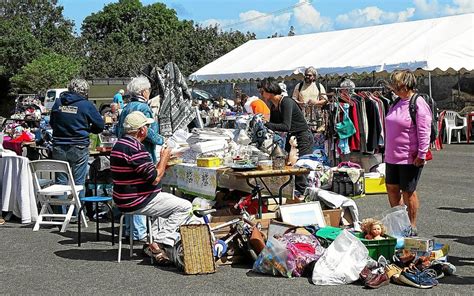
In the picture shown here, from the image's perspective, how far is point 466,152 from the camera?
1652cm

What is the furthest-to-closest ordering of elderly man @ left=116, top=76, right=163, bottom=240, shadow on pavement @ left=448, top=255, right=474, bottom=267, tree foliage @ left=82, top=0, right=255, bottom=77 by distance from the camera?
tree foliage @ left=82, top=0, right=255, bottom=77 → elderly man @ left=116, top=76, right=163, bottom=240 → shadow on pavement @ left=448, top=255, right=474, bottom=267

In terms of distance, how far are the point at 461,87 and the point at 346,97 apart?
11.6 metres

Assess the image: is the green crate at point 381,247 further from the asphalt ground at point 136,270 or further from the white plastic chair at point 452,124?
the white plastic chair at point 452,124

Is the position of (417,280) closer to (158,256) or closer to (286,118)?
(158,256)

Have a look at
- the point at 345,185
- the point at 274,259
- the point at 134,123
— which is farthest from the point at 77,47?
the point at 274,259

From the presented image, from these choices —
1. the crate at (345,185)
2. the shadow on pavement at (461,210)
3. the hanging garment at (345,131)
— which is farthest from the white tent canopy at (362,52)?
the shadow on pavement at (461,210)

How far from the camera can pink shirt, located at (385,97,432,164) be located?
22.4 ft

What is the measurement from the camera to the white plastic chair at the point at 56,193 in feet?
27.6

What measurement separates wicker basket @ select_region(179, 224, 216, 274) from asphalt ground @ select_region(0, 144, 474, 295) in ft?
0.26

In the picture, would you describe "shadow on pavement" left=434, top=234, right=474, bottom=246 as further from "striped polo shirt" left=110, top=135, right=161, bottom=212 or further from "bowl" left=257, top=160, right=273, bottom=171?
"striped polo shirt" left=110, top=135, right=161, bottom=212

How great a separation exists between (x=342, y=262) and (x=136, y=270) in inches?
75.8

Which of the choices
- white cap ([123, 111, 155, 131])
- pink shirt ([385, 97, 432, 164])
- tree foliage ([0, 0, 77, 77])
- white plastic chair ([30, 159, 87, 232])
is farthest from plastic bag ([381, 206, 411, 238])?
tree foliage ([0, 0, 77, 77])

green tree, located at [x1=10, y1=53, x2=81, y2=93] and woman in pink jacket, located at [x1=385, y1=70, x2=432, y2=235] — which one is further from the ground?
green tree, located at [x1=10, y1=53, x2=81, y2=93]

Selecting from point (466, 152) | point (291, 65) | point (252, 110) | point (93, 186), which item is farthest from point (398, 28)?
point (93, 186)
